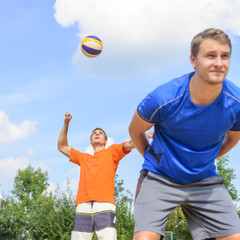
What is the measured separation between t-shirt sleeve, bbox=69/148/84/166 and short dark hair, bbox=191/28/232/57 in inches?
185

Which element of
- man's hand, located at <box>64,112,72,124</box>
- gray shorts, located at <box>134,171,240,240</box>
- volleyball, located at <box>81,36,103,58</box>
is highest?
volleyball, located at <box>81,36,103,58</box>

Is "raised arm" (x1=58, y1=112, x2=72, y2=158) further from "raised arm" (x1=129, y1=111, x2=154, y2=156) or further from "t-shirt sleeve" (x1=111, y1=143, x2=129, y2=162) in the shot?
"raised arm" (x1=129, y1=111, x2=154, y2=156)

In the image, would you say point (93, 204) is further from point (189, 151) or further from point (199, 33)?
point (199, 33)

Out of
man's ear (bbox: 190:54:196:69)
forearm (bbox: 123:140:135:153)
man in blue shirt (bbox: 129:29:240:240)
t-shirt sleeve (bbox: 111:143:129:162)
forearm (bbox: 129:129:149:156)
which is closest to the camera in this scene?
man in blue shirt (bbox: 129:29:240:240)

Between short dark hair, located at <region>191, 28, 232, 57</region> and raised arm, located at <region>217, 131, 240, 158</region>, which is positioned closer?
short dark hair, located at <region>191, 28, 232, 57</region>

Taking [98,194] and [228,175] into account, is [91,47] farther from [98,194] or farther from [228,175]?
[228,175]

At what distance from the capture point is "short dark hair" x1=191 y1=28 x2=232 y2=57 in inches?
121

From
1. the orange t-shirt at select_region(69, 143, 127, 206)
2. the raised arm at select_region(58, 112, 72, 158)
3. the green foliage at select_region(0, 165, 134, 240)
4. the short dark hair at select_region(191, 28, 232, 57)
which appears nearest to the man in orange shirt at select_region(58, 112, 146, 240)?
the orange t-shirt at select_region(69, 143, 127, 206)

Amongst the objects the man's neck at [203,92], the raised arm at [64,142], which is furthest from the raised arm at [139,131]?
the raised arm at [64,142]

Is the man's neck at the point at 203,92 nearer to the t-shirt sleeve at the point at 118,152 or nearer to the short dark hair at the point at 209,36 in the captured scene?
the short dark hair at the point at 209,36

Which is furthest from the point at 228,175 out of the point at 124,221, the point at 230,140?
the point at 230,140

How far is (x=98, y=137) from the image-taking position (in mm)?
7469

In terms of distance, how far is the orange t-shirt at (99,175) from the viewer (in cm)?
688

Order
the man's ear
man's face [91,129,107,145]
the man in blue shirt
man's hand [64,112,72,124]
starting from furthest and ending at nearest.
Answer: man's face [91,129,107,145], man's hand [64,112,72,124], the man's ear, the man in blue shirt
